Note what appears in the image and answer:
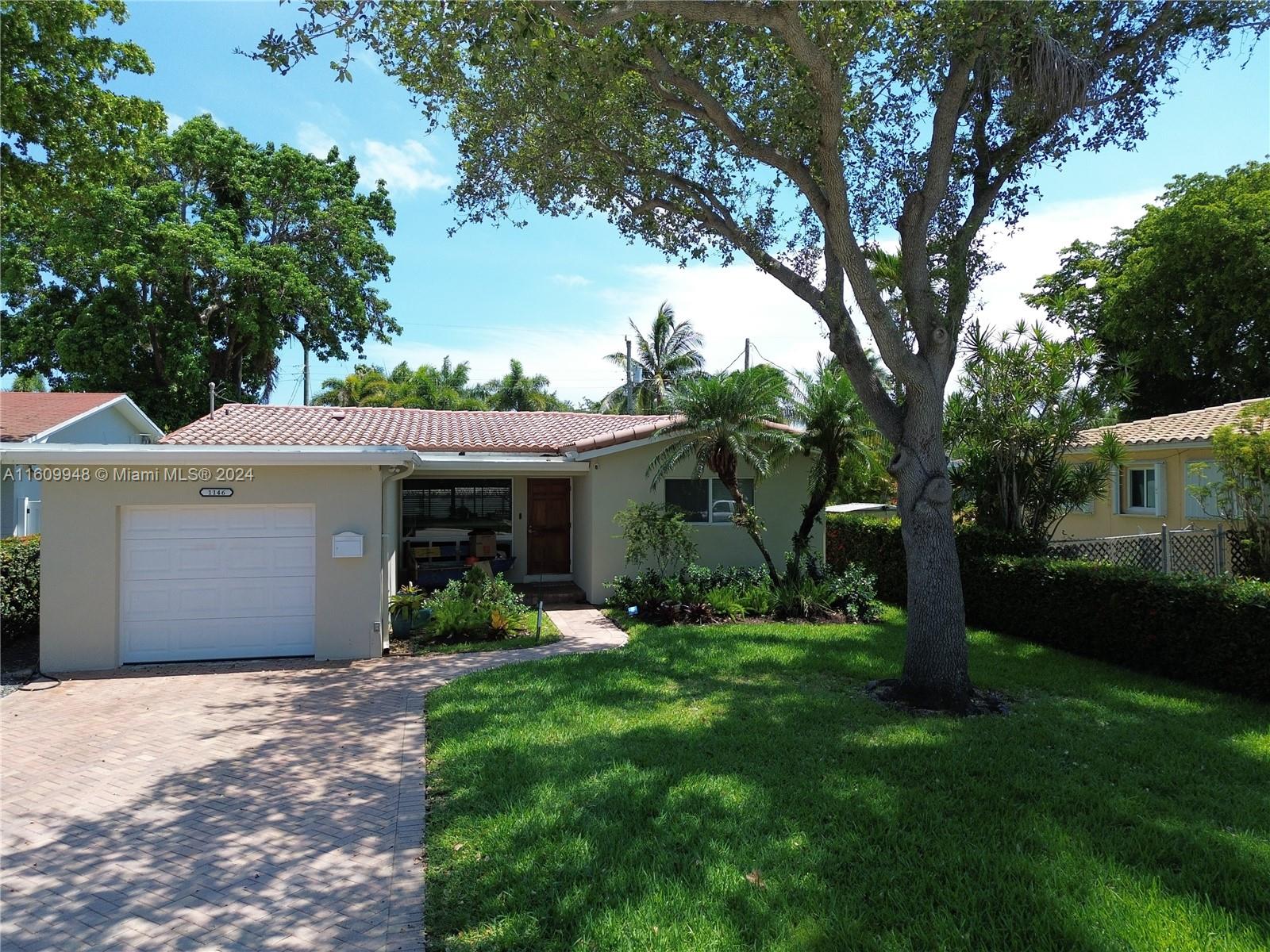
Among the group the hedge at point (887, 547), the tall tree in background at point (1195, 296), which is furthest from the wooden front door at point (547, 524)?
the tall tree in background at point (1195, 296)

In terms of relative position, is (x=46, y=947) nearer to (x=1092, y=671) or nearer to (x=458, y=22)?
(x=458, y=22)

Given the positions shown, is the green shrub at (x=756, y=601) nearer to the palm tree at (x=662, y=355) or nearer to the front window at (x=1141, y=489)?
the front window at (x=1141, y=489)

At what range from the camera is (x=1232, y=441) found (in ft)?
36.2

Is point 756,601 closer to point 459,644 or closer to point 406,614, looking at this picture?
point 459,644

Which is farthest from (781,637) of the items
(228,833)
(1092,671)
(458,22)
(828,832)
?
(458,22)

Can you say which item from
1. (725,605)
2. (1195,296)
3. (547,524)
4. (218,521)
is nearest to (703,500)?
(725,605)

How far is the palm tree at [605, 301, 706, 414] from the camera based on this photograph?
37188 millimetres

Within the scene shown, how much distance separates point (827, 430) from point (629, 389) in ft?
75.8

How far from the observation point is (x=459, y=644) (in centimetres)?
1098

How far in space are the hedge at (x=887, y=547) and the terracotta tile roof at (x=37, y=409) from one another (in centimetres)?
1759

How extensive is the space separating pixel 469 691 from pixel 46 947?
4.67 metres

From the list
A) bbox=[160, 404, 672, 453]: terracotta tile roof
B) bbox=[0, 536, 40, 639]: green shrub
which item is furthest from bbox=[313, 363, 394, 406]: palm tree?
bbox=[0, 536, 40, 639]: green shrub

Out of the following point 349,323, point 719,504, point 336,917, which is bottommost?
point 336,917

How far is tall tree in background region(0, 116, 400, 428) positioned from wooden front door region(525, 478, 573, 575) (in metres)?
14.4
